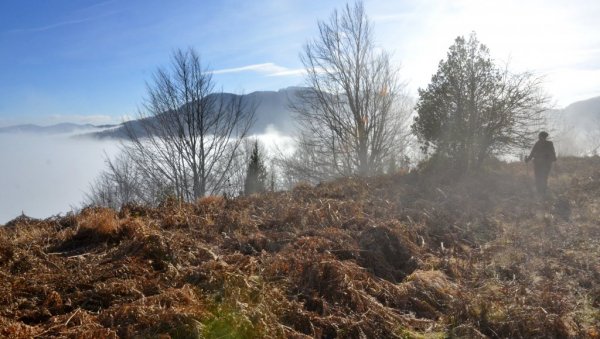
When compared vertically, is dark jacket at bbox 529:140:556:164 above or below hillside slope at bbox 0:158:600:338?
above

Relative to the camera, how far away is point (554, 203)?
11289 mm

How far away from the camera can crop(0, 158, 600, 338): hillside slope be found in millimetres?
3764

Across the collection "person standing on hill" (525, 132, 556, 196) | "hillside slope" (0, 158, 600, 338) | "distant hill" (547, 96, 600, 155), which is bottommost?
"hillside slope" (0, 158, 600, 338)

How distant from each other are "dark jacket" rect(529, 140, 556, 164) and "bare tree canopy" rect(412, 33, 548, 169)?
3.65 m

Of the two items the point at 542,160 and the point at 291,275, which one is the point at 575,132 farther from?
the point at 291,275

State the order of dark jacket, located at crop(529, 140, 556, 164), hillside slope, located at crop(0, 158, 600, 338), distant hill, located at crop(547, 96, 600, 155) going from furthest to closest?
distant hill, located at crop(547, 96, 600, 155), dark jacket, located at crop(529, 140, 556, 164), hillside slope, located at crop(0, 158, 600, 338)

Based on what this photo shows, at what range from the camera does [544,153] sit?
12.8m

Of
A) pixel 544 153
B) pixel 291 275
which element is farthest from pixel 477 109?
pixel 291 275

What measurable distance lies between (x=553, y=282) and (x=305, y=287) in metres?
3.50

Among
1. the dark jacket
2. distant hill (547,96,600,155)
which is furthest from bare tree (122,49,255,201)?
distant hill (547,96,600,155)

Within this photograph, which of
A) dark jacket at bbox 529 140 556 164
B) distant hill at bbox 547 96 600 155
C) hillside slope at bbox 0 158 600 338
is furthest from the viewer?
distant hill at bbox 547 96 600 155

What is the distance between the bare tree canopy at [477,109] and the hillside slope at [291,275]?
8357 mm

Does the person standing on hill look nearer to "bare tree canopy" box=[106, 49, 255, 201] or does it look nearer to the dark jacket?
the dark jacket

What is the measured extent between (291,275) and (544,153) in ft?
35.7
